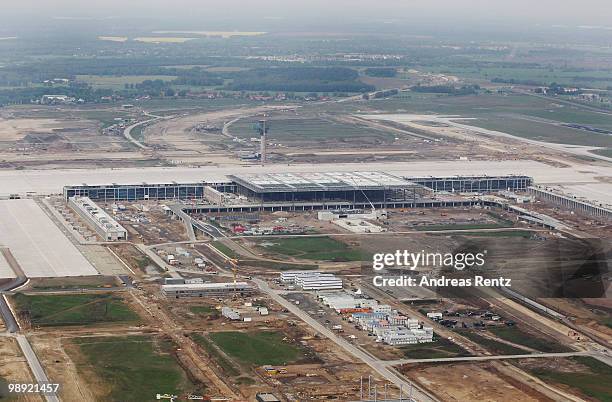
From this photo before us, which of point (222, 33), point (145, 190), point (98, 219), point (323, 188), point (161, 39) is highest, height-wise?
point (323, 188)

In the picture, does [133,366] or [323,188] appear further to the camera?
[323,188]

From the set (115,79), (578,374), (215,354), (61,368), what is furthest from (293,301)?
(115,79)

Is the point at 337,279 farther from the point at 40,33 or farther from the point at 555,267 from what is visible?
the point at 40,33

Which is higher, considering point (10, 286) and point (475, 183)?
point (10, 286)

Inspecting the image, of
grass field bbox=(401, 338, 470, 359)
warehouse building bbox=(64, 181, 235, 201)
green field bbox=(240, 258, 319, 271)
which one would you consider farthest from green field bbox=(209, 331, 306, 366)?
warehouse building bbox=(64, 181, 235, 201)

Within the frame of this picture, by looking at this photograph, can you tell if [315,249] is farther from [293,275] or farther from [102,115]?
[102,115]

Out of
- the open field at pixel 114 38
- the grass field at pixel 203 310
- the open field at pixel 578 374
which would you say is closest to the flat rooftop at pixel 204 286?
the grass field at pixel 203 310

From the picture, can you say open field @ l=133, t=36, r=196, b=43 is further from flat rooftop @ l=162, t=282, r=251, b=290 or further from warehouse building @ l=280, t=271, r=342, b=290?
flat rooftop @ l=162, t=282, r=251, b=290
